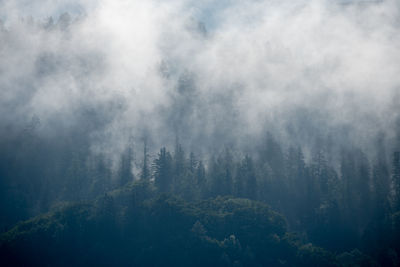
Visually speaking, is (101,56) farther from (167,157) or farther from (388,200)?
(388,200)

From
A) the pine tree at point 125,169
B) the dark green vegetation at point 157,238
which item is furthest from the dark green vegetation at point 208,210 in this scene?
the pine tree at point 125,169

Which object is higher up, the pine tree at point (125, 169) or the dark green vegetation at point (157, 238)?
the pine tree at point (125, 169)

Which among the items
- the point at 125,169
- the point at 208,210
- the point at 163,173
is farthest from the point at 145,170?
the point at 208,210

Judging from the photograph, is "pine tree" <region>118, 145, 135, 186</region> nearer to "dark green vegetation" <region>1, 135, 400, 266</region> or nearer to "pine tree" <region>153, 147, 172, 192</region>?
"dark green vegetation" <region>1, 135, 400, 266</region>

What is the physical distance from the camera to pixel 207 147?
6181 inches

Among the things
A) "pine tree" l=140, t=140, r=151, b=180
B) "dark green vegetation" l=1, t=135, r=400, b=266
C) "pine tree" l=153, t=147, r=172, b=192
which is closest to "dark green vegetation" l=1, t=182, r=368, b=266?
"dark green vegetation" l=1, t=135, r=400, b=266

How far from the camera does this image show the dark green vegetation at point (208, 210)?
97125mm

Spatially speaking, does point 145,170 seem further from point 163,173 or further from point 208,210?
point 208,210

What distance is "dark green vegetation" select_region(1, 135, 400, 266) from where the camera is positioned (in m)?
97.1

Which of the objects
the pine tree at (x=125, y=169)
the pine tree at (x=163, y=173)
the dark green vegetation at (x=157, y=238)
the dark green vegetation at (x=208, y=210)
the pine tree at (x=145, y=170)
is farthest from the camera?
the pine tree at (x=145, y=170)

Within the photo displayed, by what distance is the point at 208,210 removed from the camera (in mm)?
108812

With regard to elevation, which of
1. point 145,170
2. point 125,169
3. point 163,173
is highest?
point 125,169

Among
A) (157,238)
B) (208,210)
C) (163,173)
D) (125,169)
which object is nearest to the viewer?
(157,238)

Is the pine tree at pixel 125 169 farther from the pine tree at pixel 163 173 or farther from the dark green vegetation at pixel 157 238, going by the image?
the dark green vegetation at pixel 157 238
